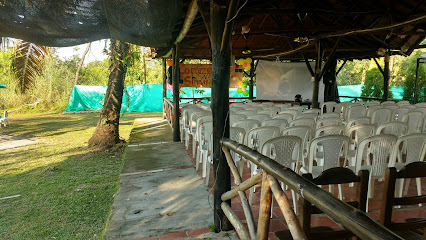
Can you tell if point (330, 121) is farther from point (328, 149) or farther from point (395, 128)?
point (328, 149)

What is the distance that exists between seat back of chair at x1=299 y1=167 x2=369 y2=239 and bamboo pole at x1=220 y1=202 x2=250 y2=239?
0.78 m

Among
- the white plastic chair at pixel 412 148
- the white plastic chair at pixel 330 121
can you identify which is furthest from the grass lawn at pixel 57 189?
the white plastic chair at pixel 330 121

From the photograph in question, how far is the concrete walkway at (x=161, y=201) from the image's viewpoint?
106 inches

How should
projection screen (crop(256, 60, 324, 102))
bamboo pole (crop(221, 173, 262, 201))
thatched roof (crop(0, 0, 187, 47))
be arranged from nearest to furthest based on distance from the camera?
bamboo pole (crop(221, 173, 262, 201)), thatched roof (crop(0, 0, 187, 47)), projection screen (crop(256, 60, 324, 102))

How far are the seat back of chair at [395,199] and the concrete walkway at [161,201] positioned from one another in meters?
1.36

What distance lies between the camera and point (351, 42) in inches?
385

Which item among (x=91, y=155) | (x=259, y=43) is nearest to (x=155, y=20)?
(x=91, y=155)

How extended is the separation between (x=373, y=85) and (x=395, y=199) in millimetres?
15636

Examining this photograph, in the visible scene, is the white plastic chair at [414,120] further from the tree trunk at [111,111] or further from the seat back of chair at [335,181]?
the tree trunk at [111,111]

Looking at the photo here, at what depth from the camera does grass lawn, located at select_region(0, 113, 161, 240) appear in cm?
314

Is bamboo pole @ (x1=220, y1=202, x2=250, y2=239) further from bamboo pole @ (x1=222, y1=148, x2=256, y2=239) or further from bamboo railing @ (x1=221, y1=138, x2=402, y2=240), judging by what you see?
bamboo pole @ (x1=222, y1=148, x2=256, y2=239)

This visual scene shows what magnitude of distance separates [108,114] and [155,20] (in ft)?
16.5

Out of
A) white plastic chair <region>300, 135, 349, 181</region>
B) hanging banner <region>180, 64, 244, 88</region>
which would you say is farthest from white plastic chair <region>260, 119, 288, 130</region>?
hanging banner <region>180, 64, 244, 88</region>

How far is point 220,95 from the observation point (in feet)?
8.55
